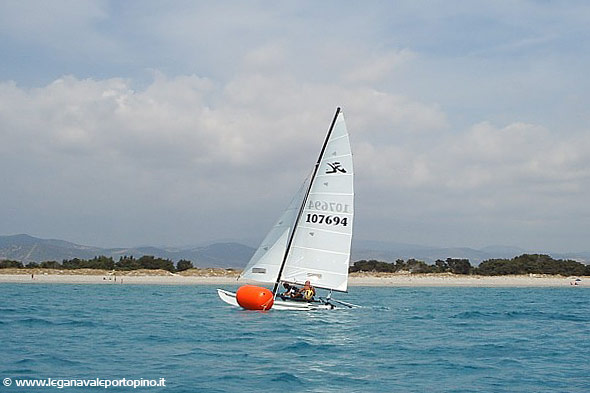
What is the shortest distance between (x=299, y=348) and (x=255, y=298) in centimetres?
850

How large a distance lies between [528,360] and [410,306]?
65.5 feet

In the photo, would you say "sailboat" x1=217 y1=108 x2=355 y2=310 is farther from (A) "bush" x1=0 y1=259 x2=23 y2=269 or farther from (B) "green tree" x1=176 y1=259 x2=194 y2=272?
(A) "bush" x1=0 y1=259 x2=23 y2=269

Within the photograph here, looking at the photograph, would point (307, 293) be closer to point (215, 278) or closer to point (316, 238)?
point (316, 238)

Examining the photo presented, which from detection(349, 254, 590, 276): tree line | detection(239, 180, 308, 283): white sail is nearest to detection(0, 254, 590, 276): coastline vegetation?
detection(349, 254, 590, 276): tree line

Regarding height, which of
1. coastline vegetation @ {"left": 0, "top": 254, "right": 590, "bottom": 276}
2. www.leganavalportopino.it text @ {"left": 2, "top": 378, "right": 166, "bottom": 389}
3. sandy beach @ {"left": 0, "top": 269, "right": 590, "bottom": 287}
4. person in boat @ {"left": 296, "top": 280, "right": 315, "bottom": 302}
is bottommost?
www.leganavalportopino.it text @ {"left": 2, "top": 378, "right": 166, "bottom": 389}

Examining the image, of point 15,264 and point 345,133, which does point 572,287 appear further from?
point 15,264

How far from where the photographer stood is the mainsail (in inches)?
1209

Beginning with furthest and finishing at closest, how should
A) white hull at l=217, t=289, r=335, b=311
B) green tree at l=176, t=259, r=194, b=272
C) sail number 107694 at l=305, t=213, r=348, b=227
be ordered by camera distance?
green tree at l=176, t=259, r=194, b=272 < sail number 107694 at l=305, t=213, r=348, b=227 < white hull at l=217, t=289, r=335, b=311

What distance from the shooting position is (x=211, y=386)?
608 inches

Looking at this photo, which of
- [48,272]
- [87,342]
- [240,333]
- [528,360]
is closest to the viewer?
[528,360]

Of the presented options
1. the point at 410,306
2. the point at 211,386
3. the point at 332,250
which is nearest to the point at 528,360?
the point at 211,386

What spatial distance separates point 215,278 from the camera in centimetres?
6906

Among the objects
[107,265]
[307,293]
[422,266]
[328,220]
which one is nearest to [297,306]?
[307,293]

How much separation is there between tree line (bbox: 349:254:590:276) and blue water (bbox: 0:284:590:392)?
45703 millimetres
